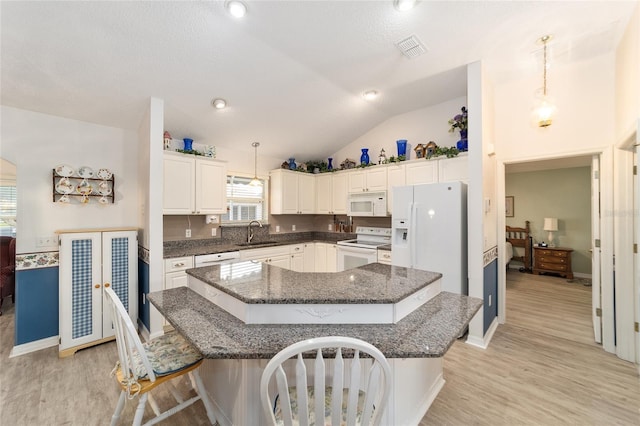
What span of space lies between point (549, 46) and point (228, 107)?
3.53 meters

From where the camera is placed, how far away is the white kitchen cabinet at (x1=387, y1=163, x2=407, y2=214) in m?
4.02

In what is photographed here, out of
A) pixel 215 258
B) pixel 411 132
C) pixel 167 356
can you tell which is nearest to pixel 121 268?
pixel 215 258

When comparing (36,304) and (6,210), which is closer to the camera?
(36,304)

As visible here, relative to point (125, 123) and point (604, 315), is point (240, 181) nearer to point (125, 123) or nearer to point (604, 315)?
point (125, 123)

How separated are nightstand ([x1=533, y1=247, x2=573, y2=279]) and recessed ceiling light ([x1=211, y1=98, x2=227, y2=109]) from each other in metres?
7.08

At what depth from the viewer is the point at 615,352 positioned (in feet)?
8.84

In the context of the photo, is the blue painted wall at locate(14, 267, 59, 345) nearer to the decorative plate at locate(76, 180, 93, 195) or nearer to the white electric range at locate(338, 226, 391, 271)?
the decorative plate at locate(76, 180, 93, 195)

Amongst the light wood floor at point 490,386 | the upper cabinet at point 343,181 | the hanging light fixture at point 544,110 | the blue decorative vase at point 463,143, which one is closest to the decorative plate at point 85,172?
the light wood floor at point 490,386

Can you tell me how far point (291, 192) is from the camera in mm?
4883

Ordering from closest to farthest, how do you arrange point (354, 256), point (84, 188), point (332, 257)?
→ point (84, 188), point (354, 256), point (332, 257)

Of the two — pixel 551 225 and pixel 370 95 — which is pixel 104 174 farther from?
pixel 551 225

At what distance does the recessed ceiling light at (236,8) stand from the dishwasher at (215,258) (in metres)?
2.61

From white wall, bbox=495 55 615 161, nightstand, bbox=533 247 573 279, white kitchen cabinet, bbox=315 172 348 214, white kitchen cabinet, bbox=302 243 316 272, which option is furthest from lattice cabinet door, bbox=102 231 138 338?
nightstand, bbox=533 247 573 279

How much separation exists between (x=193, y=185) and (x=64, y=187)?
4.37ft
